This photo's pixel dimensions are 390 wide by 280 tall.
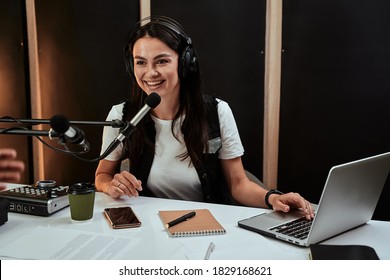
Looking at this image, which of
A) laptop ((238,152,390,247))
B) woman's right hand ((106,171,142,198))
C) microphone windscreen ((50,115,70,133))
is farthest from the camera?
woman's right hand ((106,171,142,198))

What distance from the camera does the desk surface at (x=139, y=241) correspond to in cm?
97

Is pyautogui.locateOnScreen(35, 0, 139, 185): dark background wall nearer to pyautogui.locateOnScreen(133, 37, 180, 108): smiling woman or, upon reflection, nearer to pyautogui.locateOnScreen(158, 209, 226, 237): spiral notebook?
pyautogui.locateOnScreen(133, 37, 180, 108): smiling woman

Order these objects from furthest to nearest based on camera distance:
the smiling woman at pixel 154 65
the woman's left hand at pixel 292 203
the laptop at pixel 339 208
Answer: the smiling woman at pixel 154 65 → the woman's left hand at pixel 292 203 → the laptop at pixel 339 208

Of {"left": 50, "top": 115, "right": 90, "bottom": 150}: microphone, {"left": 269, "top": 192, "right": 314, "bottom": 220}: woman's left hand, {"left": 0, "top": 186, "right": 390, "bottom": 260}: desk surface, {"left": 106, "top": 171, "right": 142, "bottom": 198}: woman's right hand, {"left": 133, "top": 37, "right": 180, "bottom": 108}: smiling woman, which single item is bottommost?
{"left": 0, "top": 186, "right": 390, "bottom": 260}: desk surface

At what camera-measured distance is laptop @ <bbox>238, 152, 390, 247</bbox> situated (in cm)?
95

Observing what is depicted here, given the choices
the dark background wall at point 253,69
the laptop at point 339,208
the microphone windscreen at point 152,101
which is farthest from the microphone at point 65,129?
the dark background wall at point 253,69

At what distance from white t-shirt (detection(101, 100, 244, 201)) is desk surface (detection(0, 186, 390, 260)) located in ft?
1.34

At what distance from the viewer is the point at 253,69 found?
2.54 meters


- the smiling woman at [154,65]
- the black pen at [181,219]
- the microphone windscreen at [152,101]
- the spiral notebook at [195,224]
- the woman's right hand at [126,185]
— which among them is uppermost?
the smiling woman at [154,65]

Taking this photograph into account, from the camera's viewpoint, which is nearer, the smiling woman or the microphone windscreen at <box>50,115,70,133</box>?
the microphone windscreen at <box>50,115,70,133</box>

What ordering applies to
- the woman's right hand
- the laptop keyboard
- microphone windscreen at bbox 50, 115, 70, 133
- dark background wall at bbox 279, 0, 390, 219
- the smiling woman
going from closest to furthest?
1. microphone windscreen at bbox 50, 115, 70, 133
2. the laptop keyboard
3. the woman's right hand
4. the smiling woman
5. dark background wall at bbox 279, 0, 390, 219

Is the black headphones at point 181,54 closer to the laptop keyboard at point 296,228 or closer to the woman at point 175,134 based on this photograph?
the woman at point 175,134

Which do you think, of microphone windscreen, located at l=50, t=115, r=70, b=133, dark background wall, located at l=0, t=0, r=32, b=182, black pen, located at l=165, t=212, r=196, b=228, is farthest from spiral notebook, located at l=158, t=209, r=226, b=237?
dark background wall, located at l=0, t=0, r=32, b=182

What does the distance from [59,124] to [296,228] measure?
693 mm
